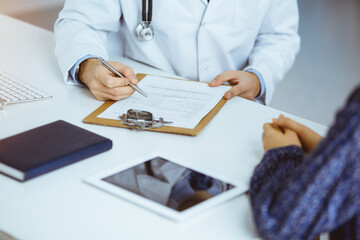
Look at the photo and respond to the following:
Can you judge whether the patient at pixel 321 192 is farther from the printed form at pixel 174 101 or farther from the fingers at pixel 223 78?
the fingers at pixel 223 78

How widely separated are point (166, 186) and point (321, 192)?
311 mm

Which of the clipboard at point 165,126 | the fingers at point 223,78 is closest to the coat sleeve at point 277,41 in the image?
the fingers at point 223,78

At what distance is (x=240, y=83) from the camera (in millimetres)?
1513

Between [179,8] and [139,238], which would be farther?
[179,8]

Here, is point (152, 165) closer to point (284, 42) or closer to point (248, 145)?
point (248, 145)

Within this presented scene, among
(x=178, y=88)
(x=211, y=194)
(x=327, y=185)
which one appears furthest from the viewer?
(x=178, y=88)

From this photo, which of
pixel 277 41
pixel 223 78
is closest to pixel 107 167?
pixel 223 78

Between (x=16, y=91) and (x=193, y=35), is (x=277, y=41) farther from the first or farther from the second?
(x=16, y=91)

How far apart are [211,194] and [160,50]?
854 millimetres

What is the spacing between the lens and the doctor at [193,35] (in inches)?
63.6

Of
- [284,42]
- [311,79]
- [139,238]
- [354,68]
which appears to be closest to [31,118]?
[139,238]

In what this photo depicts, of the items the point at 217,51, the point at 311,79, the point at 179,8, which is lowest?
the point at 311,79

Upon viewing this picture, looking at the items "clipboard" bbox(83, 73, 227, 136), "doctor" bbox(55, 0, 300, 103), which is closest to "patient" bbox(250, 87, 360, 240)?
"clipboard" bbox(83, 73, 227, 136)

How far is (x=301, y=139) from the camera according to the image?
112cm
